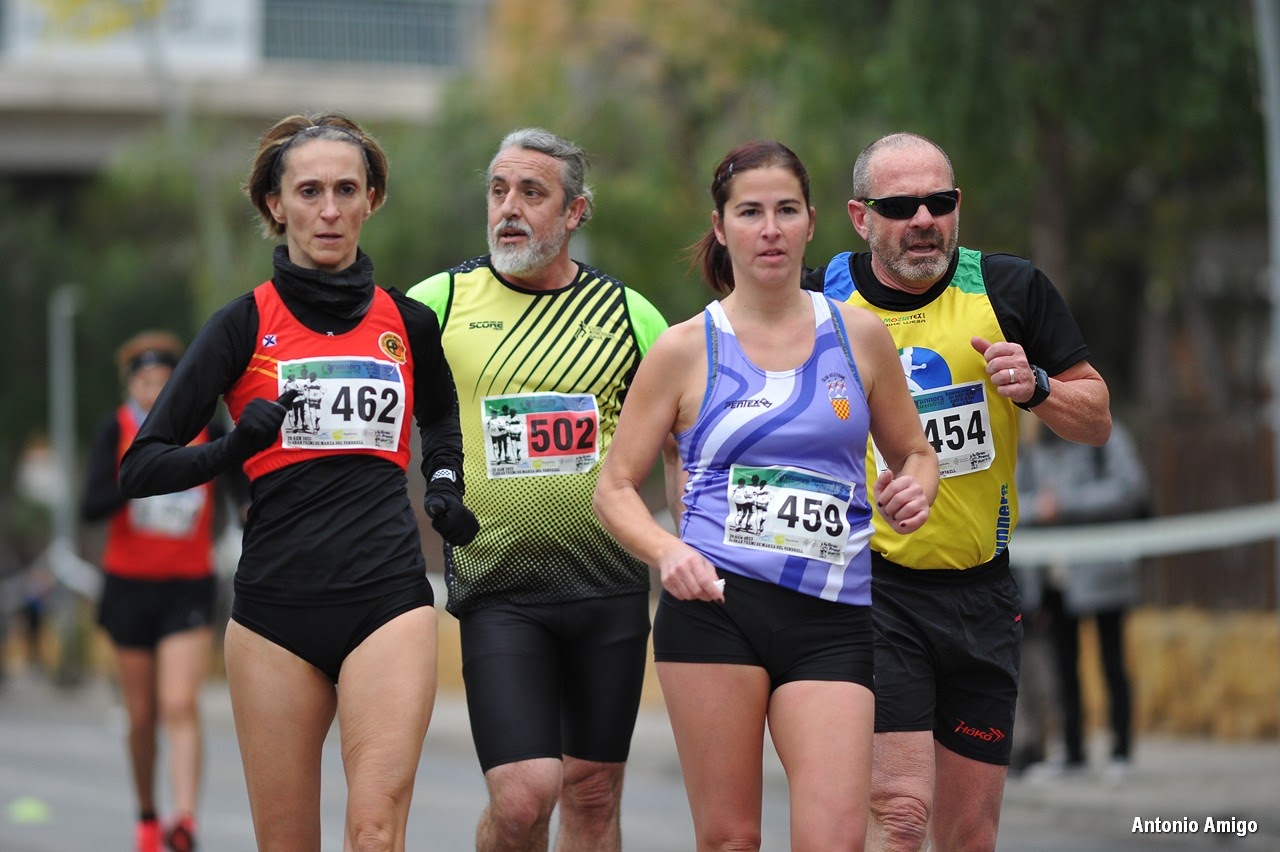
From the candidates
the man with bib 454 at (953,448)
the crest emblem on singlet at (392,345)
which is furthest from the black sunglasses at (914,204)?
the crest emblem on singlet at (392,345)

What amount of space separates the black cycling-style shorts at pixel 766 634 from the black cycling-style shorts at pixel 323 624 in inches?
31.5

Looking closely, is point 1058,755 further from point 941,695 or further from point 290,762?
point 290,762

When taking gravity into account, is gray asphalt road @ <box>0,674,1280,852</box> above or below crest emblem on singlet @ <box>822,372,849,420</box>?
below

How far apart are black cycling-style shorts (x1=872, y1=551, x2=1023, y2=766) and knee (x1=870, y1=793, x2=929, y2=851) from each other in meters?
0.24

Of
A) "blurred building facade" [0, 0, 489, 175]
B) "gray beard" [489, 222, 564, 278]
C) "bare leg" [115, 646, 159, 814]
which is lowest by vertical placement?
"bare leg" [115, 646, 159, 814]

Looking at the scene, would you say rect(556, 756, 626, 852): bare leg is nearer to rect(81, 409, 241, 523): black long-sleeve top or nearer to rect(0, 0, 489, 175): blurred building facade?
rect(81, 409, 241, 523): black long-sleeve top

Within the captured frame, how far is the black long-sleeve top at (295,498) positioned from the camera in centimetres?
588

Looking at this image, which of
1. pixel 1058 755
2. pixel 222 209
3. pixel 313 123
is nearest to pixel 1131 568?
pixel 1058 755

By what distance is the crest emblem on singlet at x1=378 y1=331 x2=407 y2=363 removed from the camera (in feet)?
20.0

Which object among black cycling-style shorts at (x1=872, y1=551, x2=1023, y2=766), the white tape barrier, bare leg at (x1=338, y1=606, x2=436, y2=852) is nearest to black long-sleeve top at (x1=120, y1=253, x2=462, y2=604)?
bare leg at (x1=338, y1=606, x2=436, y2=852)

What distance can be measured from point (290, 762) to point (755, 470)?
1.47 m

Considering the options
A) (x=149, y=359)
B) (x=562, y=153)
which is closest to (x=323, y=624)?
(x=562, y=153)

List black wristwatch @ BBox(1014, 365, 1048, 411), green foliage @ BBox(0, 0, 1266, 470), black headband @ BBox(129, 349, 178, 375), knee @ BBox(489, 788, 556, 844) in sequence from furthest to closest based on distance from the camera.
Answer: green foliage @ BBox(0, 0, 1266, 470)
black headband @ BBox(129, 349, 178, 375)
knee @ BBox(489, 788, 556, 844)
black wristwatch @ BBox(1014, 365, 1048, 411)

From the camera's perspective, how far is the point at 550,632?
6.80 m
